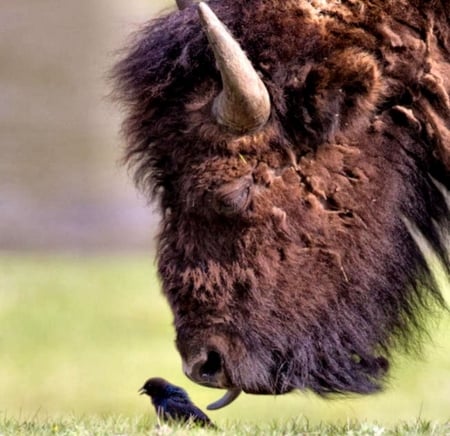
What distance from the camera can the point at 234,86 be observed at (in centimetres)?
618

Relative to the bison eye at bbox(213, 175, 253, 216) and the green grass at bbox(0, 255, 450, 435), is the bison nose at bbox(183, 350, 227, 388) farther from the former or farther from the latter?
the bison eye at bbox(213, 175, 253, 216)

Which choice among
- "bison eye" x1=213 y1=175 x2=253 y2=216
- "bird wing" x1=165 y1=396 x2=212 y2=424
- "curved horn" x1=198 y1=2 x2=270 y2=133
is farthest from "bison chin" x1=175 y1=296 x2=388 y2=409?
"curved horn" x1=198 y1=2 x2=270 y2=133

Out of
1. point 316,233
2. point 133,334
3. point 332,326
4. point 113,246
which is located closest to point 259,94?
point 316,233

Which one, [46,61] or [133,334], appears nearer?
[133,334]

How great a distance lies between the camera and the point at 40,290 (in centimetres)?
2088

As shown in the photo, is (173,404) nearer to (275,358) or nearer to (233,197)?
(275,358)

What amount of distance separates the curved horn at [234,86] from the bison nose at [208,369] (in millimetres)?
964

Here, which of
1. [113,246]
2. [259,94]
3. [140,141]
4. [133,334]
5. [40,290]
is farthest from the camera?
[113,246]

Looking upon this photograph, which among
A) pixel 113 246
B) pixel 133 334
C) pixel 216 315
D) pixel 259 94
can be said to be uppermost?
pixel 113 246

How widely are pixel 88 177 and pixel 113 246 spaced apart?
216 cm

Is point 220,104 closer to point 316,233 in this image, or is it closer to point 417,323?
point 316,233

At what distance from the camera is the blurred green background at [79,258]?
523 inches

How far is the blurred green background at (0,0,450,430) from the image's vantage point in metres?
13.3

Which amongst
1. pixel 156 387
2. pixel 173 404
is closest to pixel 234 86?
pixel 173 404
